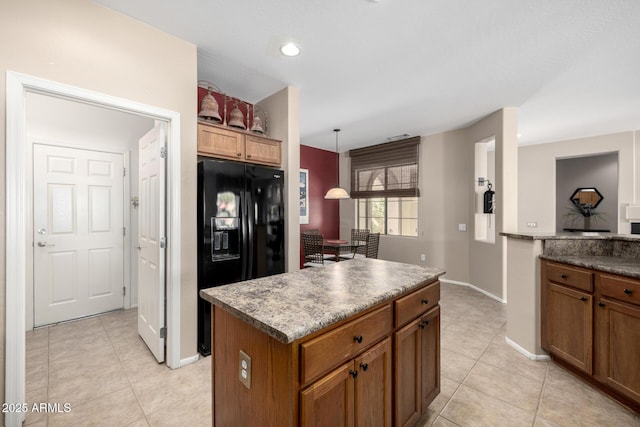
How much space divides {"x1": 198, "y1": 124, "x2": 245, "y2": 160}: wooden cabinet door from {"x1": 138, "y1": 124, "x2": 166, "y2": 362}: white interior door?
340 mm

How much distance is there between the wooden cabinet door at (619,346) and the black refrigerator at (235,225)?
8.67ft

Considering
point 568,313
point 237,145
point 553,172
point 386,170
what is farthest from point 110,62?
point 553,172

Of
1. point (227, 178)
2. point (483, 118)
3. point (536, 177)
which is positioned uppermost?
point (483, 118)

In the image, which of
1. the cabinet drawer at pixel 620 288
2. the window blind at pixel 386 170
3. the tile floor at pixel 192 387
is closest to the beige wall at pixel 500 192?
the window blind at pixel 386 170

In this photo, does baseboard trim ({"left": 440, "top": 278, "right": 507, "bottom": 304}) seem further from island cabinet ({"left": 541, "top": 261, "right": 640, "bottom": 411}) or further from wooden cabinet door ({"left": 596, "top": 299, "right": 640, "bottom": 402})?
wooden cabinet door ({"left": 596, "top": 299, "right": 640, "bottom": 402})

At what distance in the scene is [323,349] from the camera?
3.30 feet

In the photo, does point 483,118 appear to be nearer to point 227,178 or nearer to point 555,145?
point 555,145

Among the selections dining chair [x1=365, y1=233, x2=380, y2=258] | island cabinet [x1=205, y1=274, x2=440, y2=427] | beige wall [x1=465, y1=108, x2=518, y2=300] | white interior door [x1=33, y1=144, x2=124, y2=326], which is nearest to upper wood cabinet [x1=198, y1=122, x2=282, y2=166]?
island cabinet [x1=205, y1=274, x2=440, y2=427]

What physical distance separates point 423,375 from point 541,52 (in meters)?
2.93

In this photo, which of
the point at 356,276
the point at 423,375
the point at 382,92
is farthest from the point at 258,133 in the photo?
the point at 423,375

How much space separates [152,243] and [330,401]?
2.15m

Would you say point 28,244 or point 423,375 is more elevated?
point 28,244

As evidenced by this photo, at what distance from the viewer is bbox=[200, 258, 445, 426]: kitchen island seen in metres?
0.95

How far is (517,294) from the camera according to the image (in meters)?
2.58
